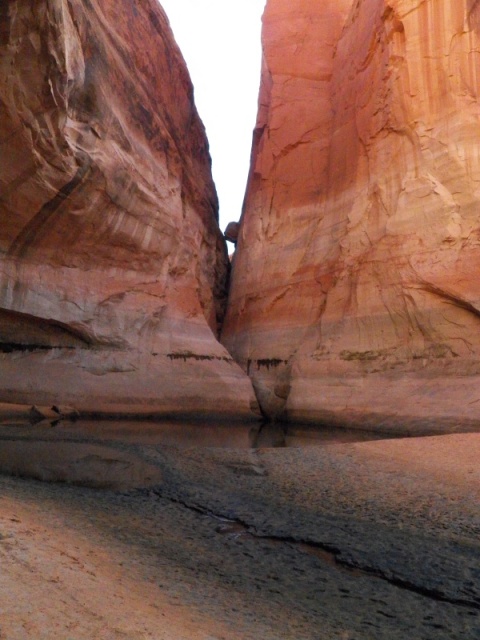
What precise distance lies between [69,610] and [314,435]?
7949 mm

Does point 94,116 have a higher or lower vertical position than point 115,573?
higher

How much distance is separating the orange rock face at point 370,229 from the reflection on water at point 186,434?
1.16 meters

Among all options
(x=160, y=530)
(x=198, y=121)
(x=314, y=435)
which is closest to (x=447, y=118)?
(x=314, y=435)

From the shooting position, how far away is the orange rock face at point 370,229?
10531 mm

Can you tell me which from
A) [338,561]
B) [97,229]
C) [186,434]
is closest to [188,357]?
[97,229]

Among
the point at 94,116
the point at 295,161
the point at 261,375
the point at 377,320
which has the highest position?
the point at 295,161

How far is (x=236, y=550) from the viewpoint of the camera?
2.92 metres

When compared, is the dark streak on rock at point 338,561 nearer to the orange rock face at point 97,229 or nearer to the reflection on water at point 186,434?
the reflection on water at point 186,434

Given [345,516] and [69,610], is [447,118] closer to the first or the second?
[345,516]

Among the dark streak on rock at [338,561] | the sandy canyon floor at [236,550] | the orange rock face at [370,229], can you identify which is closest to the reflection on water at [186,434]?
the orange rock face at [370,229]

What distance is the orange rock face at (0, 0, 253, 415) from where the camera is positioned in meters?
9.09

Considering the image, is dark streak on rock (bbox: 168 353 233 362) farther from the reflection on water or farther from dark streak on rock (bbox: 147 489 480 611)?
dark streak on rock (bbox: 147 489 480 611)

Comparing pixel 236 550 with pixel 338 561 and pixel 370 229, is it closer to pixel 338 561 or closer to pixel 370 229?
pixel 338 561

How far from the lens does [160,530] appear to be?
3160 millimetres
